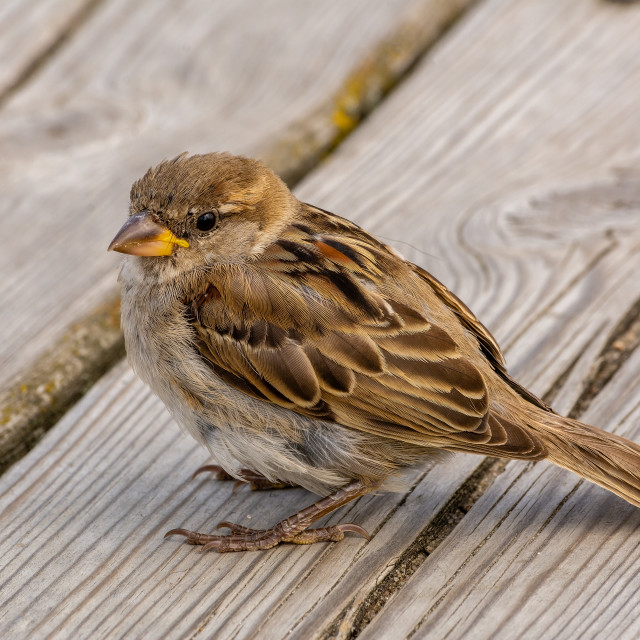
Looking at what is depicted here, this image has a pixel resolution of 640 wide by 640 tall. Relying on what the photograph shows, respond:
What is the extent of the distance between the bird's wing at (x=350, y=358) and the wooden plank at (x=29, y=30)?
7.52 feet

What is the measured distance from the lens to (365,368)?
304 cm

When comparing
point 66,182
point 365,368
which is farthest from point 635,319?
point 66,182

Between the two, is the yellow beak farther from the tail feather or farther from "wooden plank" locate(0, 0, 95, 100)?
"wooden plank" locate(0, 0, 95, 100)

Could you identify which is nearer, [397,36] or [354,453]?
[354,453]

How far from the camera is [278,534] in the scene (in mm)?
2924

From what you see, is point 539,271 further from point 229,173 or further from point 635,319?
point 229,173

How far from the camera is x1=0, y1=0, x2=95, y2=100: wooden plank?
495 centimetres

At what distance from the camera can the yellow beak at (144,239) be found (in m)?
3.37

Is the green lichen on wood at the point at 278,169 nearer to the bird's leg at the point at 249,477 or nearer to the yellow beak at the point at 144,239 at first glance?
the yellow beak at the point at 144,239

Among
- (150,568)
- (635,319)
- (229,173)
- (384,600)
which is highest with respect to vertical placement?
(229,173)

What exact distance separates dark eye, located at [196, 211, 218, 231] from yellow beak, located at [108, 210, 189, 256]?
75 mm

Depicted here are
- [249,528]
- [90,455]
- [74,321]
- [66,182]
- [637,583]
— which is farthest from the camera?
[66,182]

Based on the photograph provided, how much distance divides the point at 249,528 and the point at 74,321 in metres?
1.10

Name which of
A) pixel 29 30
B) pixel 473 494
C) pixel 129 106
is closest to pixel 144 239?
pixel 473 494
